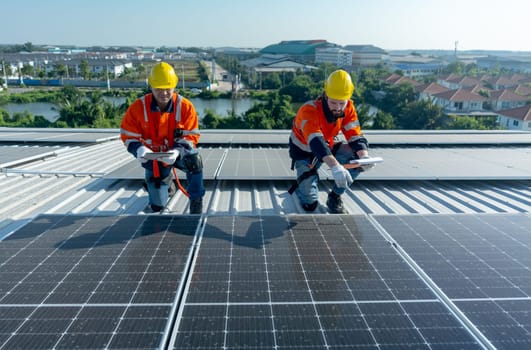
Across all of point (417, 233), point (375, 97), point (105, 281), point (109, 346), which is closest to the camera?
point (109, 346)

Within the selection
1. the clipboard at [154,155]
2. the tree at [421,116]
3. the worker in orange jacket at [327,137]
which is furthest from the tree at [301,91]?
the clipboard at [154,155]

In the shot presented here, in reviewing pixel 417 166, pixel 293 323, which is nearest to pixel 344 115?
pixel 417 166

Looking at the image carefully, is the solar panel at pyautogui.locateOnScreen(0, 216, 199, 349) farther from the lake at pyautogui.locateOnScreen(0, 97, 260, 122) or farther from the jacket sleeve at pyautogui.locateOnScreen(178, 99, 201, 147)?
the lake at pyautogui.locateOnScreen(0, 97, 260, 122)

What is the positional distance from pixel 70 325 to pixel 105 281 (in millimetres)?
714

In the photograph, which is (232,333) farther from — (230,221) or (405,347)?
(230,221)

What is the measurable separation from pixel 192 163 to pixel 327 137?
8.13 feet

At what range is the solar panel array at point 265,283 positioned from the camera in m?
3.19

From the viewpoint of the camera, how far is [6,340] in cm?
305

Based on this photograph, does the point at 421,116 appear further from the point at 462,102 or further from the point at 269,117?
the point at 269,117

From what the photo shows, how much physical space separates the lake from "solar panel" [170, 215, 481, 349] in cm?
5193

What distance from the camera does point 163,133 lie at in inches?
250

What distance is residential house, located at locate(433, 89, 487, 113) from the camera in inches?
2240

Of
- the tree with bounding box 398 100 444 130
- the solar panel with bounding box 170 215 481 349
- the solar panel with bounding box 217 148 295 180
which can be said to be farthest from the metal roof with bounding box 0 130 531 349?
the tree with bounding box 398 100 444 130

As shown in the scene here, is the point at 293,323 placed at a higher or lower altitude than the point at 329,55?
lower
